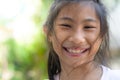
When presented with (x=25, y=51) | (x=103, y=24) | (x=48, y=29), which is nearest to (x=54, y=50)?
(x=48, y=29)

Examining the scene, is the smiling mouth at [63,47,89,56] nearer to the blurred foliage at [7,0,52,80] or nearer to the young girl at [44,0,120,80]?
the young girl at [44,0,120,80]

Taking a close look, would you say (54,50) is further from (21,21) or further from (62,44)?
(21,21)

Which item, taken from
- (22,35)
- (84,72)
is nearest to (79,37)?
(84,72)

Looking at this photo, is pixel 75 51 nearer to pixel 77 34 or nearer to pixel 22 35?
pixel 77 34

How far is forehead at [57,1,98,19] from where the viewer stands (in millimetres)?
1131

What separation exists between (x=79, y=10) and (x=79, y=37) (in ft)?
0.28

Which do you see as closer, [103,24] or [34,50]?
[103,24]

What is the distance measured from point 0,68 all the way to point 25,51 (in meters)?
0.20

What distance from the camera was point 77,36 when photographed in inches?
43.8

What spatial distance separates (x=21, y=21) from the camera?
7.60 ft

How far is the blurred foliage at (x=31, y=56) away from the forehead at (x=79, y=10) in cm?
109

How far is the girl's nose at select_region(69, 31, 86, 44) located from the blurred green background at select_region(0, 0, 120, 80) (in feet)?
3.80

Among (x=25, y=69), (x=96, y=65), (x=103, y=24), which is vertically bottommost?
(x=25, y=69)

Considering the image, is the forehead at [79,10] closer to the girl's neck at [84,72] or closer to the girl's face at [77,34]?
the girl's face at [77,34]
